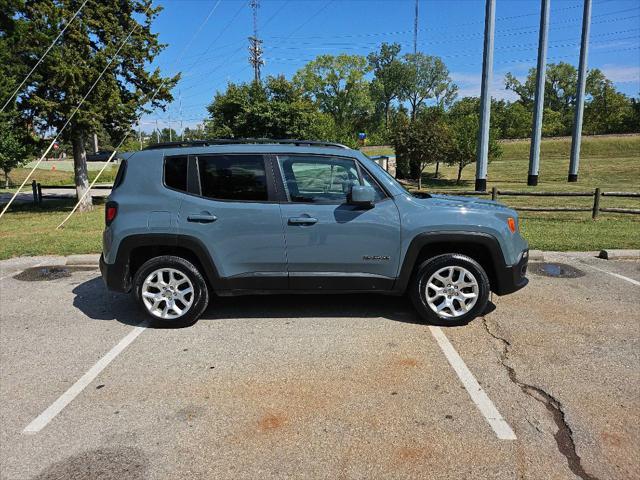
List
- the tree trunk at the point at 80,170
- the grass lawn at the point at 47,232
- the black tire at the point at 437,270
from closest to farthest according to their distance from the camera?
the black tire at the point at 437,270 → the grass lawn at the point at 47,232 → the tree trunk at the point at 80,170

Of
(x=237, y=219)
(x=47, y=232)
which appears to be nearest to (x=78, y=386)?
(x=237, y=219)

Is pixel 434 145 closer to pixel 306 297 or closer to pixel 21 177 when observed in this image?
pixel 306 297

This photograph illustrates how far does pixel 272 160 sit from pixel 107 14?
44.1ft

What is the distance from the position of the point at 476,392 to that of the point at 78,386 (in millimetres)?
2956

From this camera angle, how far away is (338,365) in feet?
13.2

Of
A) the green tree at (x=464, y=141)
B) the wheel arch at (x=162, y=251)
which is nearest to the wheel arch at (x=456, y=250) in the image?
the wheel arch at (x=162, y=251)

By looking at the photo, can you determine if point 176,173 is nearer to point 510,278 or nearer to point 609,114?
point 510,278

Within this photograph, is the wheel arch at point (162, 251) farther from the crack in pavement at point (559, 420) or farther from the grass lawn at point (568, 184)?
the grass lawn at point (568, 184)

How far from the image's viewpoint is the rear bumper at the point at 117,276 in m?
4.86

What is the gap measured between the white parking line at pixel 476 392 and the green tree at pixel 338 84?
73.5m

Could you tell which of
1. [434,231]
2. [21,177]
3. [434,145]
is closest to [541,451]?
[434,231]

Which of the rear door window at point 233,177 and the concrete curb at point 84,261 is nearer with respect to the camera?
the rear door window at point 233,177

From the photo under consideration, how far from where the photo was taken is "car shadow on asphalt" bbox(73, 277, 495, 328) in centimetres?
520

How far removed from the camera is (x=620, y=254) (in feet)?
26.7
